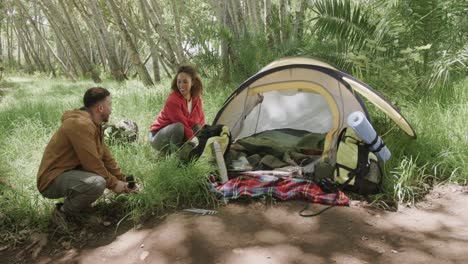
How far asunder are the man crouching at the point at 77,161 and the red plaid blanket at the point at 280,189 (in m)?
1.12

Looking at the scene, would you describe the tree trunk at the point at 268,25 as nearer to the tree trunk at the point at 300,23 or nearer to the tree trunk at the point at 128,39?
the tree trunk at the point at 300,23

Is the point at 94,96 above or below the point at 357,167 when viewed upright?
above

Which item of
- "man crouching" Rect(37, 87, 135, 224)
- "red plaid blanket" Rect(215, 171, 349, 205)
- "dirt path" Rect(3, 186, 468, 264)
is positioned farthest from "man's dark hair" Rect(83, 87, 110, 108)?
"red plaid blanket" Rect(215, 171, 349, 205)

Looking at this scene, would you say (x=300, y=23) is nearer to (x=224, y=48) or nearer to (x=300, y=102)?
(x=224, y=48)

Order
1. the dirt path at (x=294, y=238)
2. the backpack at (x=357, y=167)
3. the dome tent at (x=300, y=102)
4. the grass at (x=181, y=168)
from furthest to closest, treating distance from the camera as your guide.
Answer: the dome tent at (x=300, y=102), the backpack at (x=357, y=167), the grass at (x=181, y=168), the dirt path at (x=294, y=238)

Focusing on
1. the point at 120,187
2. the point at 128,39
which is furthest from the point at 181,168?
the point at 128,39

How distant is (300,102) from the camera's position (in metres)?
5.27

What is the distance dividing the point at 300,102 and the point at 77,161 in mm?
3073

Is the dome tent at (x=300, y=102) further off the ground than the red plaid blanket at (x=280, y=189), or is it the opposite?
the dome tent at (x=300, y=102)

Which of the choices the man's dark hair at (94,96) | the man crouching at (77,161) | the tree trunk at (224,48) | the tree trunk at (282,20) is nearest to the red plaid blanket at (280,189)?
the man crouching at (77,161)

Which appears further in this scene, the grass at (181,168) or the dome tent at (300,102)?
the dome tent at (300,102)

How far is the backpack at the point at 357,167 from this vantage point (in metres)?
3.61

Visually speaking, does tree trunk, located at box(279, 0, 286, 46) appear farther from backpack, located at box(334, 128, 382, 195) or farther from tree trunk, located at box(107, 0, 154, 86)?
backpack, located at box(334, 128, 382, 195)

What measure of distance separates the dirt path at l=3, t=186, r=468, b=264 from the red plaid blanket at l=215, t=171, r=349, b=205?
10cm
